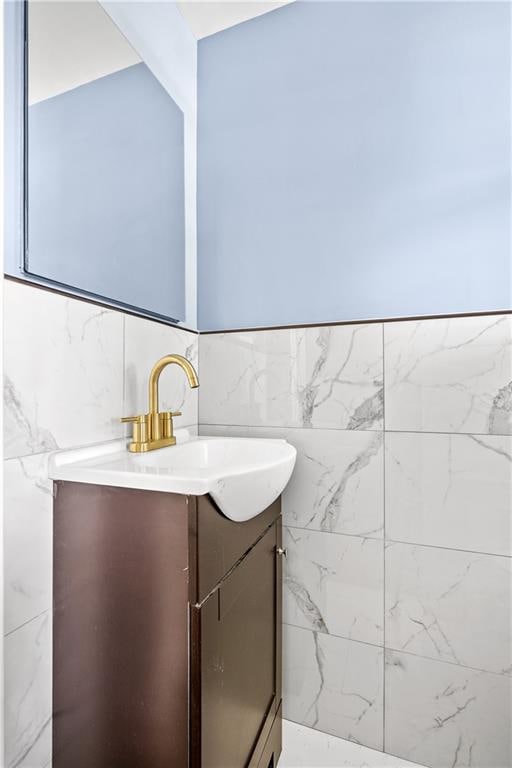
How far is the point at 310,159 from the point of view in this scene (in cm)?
139

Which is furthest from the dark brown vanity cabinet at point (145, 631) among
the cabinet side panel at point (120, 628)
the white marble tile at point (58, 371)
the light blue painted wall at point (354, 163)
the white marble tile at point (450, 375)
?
the light blue painted wall at point (354, 163)

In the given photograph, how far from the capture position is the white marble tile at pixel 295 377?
1.29 meters

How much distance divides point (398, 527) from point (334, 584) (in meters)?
0.28

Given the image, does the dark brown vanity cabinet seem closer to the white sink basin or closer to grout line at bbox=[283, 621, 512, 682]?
the white sink basin

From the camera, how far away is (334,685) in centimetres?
132

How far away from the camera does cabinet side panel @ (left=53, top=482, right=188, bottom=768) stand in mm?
786

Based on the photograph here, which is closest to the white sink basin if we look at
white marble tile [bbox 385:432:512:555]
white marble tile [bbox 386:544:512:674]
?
white marble tile [bbox 385:432:512:555]

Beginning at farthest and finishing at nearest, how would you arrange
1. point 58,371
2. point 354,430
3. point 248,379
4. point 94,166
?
point 248,379 < point 354,430 < point 94,166 < point 58,371

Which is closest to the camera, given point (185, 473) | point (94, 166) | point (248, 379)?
point (185, 473)

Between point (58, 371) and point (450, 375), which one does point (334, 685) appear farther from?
point (58, 371)

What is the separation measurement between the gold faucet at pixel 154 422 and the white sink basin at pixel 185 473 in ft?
0.08

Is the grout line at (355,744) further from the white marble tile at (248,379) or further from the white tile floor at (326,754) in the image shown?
the white marble tile at (248,379)

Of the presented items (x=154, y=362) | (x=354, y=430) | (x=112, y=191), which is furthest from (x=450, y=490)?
(x=112, y=191)

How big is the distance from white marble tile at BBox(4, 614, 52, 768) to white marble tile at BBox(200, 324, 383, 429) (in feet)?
2.62
